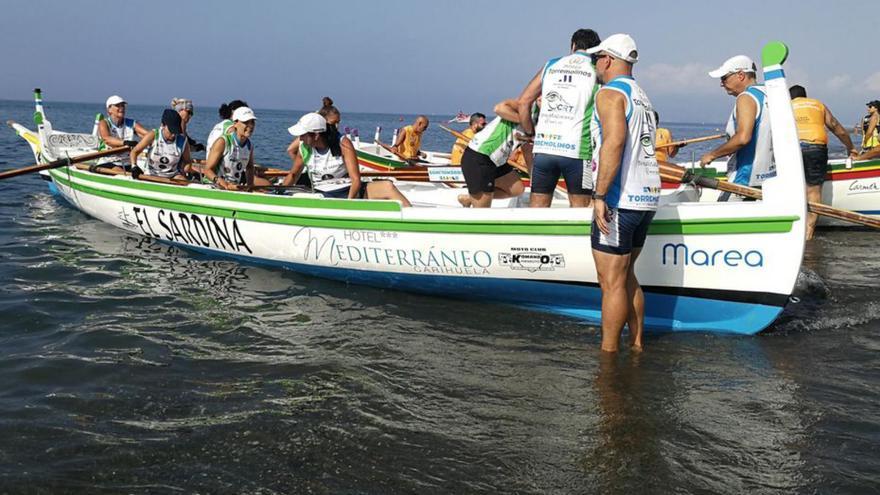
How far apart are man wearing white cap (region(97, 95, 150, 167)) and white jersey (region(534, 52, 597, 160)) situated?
792cm

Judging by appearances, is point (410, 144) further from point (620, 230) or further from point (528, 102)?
point (620, 230)

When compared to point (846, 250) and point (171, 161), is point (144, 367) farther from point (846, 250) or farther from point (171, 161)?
point (846, 250)

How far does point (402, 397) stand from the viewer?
452 centimetres

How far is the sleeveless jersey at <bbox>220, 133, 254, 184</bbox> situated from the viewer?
8.28 m

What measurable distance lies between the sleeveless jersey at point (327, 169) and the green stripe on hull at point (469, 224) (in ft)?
1.53

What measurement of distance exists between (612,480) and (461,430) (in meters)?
0.93

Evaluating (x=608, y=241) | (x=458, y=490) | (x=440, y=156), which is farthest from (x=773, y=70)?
(x=440, y=156)

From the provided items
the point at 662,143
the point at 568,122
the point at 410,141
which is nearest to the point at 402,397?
the point at 568,122

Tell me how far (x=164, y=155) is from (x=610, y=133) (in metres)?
7.06

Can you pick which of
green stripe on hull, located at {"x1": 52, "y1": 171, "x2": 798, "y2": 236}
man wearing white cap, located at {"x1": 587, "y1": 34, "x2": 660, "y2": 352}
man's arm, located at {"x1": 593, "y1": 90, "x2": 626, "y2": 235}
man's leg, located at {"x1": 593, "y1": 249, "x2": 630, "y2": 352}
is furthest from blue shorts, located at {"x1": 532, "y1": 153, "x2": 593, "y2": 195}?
man's arm, located at {"x1": 593, "y1": 90, "x2": 626, "y2": 235}

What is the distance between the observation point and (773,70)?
5277mm

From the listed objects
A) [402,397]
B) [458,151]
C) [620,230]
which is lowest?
[402,397]

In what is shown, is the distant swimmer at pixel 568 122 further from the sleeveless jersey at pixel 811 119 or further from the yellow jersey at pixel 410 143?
the yellow jersey at pixel 410 143

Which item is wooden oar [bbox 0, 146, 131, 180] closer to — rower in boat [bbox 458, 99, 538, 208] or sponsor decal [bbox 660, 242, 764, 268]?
rower in boat [bbox 458, 99, 538, 208]
